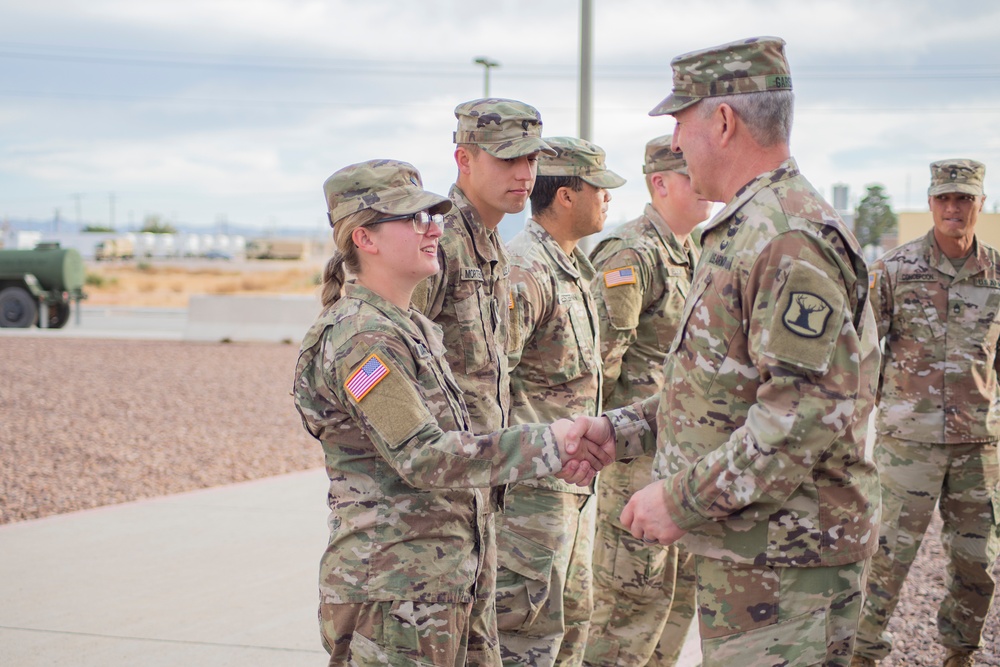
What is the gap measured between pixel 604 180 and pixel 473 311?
1.12m

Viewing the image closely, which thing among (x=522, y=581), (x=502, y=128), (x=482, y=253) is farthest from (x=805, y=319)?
(x=522, y=581)

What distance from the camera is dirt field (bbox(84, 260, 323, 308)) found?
42.8 m

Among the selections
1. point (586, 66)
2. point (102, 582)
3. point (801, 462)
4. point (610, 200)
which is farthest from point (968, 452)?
point (586, 66)

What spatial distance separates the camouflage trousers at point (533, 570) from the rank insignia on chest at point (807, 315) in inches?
66.1

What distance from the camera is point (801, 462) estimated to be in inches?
84.4

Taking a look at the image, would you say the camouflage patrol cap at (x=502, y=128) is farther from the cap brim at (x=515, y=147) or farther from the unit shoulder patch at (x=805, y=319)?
the unit shoulder patch at (x=805, y=319)

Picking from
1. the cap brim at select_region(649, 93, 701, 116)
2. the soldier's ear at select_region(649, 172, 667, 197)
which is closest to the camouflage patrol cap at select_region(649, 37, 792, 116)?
→ the cap brim at select_region(649, 93, 701, 116)

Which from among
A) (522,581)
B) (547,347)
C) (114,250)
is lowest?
(114,250)

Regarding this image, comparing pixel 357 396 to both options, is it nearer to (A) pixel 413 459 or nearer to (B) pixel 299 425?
(A) pixel 413 459

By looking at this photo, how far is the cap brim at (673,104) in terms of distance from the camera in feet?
7.84

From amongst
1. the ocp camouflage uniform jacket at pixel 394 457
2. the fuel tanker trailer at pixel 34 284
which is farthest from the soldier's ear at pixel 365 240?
the fuel tanker trailer at pixel 34 284

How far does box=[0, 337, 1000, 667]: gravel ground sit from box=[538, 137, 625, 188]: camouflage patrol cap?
2.60m

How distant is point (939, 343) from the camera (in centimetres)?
475

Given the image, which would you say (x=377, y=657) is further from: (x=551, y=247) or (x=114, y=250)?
(x=114, y=250)
